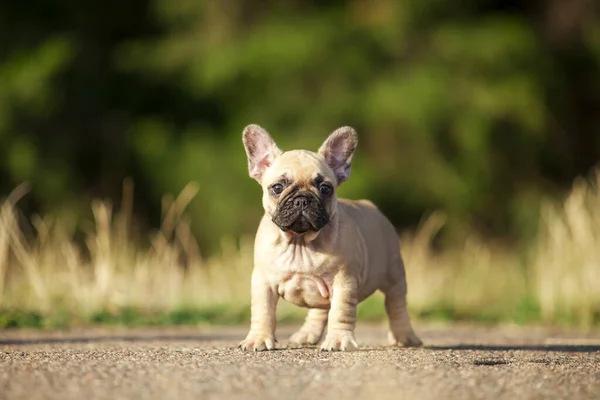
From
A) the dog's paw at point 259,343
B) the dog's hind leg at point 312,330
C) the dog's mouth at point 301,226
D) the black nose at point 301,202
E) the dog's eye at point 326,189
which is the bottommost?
the dog's paw at point 259,343

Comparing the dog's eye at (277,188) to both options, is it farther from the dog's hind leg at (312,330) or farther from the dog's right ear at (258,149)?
the dog's hind leg at (312,330)

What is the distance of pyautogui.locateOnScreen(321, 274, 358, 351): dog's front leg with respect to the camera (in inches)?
239

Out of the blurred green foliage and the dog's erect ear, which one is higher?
the blurred green foliage

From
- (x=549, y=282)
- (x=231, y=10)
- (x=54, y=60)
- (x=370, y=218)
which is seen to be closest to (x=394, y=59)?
(x=231, y=10)

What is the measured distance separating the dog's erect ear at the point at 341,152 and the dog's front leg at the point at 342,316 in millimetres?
818

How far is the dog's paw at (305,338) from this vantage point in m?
6.95

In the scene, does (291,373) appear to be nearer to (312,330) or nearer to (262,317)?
(262,317)

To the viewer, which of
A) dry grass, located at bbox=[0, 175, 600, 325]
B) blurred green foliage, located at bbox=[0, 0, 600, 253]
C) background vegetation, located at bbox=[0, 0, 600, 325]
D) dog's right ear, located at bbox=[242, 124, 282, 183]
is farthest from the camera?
blurred green foliage, located at bbox=[0, 0, 600, 253]

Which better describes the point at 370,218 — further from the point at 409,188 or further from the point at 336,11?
the point at 336,11

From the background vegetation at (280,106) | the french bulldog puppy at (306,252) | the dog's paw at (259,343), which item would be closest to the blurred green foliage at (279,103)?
the background vegetation at (280,106)

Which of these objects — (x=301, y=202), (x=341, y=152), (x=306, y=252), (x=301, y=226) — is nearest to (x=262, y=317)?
(x=306, y=252)

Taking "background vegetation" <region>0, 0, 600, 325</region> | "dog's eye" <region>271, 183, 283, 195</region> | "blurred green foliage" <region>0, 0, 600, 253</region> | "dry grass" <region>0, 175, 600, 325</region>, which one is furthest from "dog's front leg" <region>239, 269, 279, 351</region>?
"blurred green foliage" <region>0, 0, 600, 253</region>

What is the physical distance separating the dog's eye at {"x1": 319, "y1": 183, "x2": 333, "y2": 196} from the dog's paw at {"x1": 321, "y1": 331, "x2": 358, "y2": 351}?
2.70 ft

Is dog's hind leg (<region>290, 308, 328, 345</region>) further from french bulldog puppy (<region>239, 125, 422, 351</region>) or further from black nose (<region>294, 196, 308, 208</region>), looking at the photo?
black nose (<region>294, 196, 308, 208</region>)
